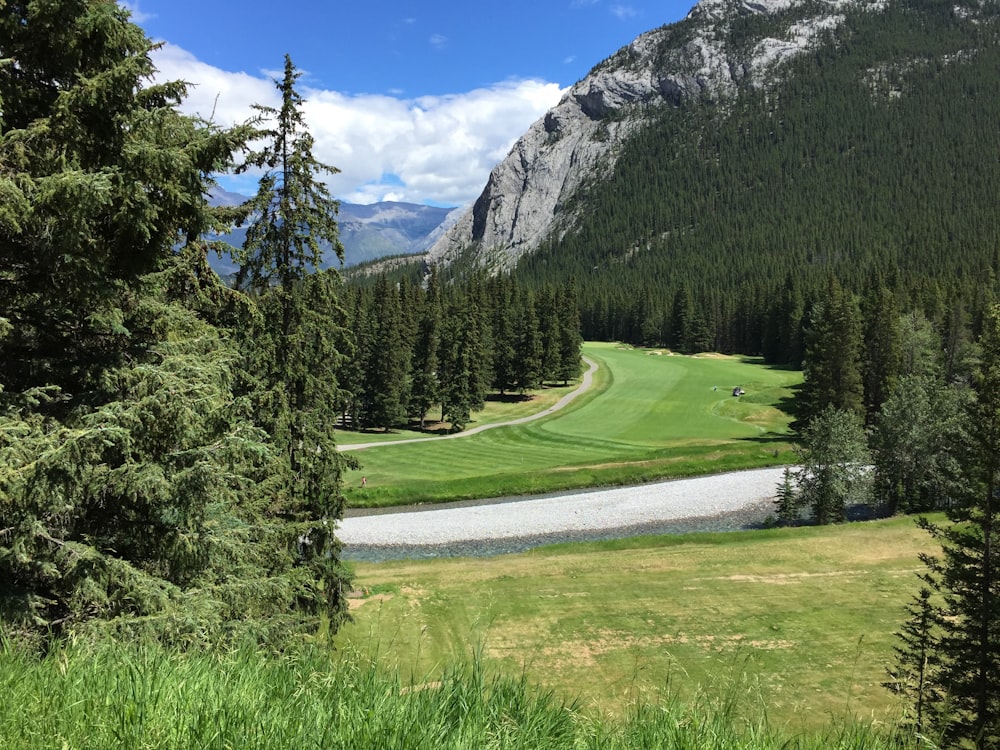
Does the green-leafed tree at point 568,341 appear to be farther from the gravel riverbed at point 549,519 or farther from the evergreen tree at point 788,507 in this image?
the evergreen tree at point 788,507

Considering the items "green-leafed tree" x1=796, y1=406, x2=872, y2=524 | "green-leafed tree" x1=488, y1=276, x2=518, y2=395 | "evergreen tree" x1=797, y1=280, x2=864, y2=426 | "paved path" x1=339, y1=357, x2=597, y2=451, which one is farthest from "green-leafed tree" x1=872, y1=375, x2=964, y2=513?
"green-leafed tree" x1=488, y1=276, x2=518, y2=395

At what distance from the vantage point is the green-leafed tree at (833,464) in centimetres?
3684

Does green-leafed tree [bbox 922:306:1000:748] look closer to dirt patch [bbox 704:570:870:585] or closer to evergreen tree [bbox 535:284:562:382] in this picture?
dirt patch [bbox 704:570:870:585]

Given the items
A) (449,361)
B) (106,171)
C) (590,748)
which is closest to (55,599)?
(106,171)

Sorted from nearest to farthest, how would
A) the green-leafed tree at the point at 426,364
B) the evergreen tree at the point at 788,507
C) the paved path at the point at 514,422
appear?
the evergreen tree at the point at 788,507, the paved path at the point at 514,422, the green-leafed tree at the point at 426,364

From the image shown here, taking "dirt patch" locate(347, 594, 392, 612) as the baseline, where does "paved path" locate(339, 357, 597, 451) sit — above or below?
above

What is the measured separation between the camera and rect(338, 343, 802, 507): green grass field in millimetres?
48656

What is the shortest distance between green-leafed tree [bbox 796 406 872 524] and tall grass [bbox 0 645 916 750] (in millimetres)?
37814

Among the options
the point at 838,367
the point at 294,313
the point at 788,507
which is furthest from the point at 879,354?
the point at 294,313

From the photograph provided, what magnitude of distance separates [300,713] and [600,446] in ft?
192

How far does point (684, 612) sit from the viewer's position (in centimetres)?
2258

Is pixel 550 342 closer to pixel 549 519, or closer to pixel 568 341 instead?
pixel 568 341

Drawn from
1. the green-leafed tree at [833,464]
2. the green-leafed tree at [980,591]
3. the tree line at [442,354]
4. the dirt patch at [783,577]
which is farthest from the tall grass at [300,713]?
the tree line at [442,354]

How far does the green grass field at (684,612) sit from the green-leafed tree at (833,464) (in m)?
4.36
